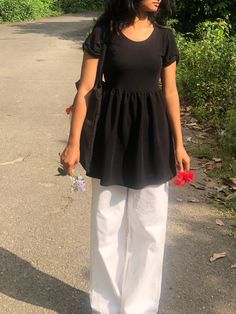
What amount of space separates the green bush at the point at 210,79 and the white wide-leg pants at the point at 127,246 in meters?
3.67

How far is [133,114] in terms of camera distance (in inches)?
94.4

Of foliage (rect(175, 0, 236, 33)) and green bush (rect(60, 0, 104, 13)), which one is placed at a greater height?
foliage (rect(175, 0, 236, 33))

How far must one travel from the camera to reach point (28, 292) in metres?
3.09

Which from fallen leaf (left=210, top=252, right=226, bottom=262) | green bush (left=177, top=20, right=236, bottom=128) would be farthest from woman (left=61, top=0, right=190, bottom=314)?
green bush (left=177, top=20, right=236, bottom=128)

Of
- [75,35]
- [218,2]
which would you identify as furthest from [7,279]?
[75,35]

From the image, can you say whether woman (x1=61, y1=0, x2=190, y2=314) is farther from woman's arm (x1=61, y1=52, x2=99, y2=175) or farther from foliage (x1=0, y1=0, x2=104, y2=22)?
foliage (x1=0, y1=0, x2=104, y2=22)

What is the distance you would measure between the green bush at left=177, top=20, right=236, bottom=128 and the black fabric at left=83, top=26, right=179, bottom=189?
148 inches

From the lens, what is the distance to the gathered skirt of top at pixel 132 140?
2395 mm

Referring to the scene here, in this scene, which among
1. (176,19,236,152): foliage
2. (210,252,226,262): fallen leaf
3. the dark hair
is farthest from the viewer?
(176,19,236,152): foliage

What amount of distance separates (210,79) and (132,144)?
458 centimetres

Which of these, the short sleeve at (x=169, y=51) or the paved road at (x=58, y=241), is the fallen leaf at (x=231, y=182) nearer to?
the paved road at (x=58, y=241)

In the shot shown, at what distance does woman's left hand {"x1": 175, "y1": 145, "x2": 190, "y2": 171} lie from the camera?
254cm

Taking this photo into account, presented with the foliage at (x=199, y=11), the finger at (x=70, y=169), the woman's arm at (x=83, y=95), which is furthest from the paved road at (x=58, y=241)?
the foliage at (x=199, y=11)

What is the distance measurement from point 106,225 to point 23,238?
1.36 meters
